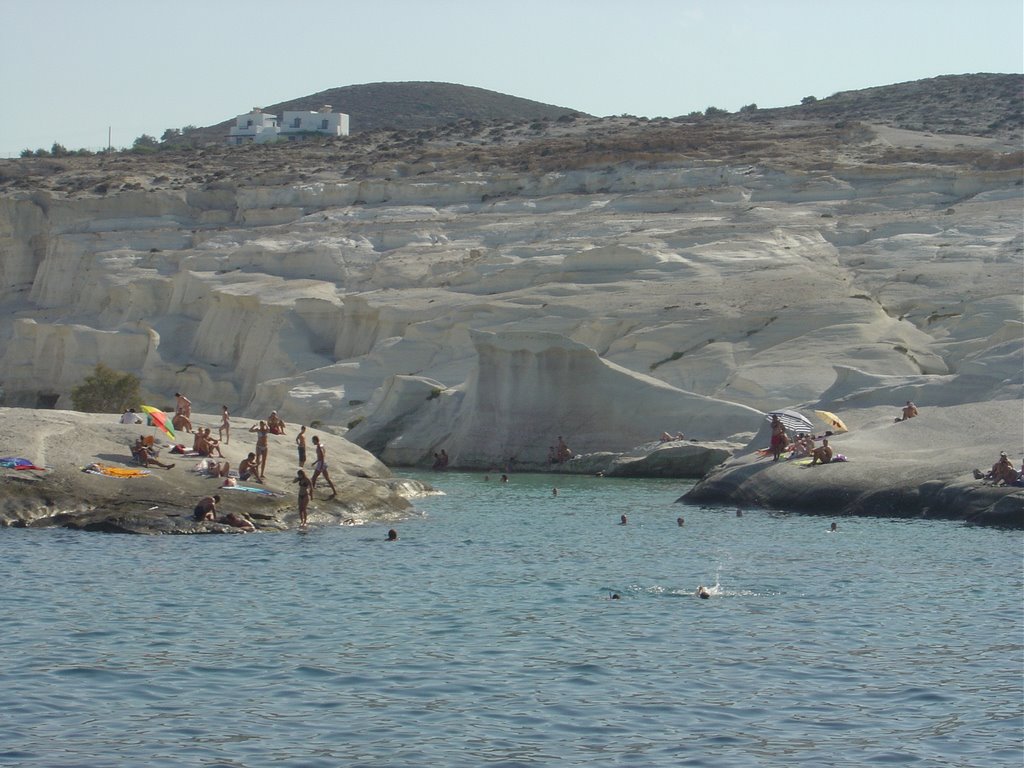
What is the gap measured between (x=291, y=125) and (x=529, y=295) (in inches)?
2703

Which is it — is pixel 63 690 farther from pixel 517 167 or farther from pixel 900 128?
pixel 900 128

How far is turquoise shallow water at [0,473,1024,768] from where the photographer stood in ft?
40.5

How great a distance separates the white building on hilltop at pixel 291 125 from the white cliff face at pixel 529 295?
134 ft

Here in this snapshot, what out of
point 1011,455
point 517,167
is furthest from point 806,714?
point 517,167

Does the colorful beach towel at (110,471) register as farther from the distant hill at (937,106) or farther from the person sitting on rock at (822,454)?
the distant hill at (937,106)

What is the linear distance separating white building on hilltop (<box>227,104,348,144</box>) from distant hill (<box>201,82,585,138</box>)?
24.0 metres

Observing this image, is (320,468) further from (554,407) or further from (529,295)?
(529,295)

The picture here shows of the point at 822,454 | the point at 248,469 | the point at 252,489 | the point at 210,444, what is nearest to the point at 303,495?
the point at 252,489

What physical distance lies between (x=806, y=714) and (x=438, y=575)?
868 cm

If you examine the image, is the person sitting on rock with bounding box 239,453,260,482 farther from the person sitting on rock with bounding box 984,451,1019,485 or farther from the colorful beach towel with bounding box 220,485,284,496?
the person sitting on rock with bounding box 984,451,1019,485

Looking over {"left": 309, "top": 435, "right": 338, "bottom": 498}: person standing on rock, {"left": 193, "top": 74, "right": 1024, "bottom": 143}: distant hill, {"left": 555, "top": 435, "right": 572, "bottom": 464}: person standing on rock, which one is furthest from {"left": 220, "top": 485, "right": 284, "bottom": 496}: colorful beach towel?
{"left": 193, "top": 74, "right": 1024, "bottom": 143}: distant hill

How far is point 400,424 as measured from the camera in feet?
149

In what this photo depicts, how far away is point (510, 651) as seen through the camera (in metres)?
15.8

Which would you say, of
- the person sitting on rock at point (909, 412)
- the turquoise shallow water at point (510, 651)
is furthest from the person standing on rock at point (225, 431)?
the person sitting on rock at point (909, 412)
